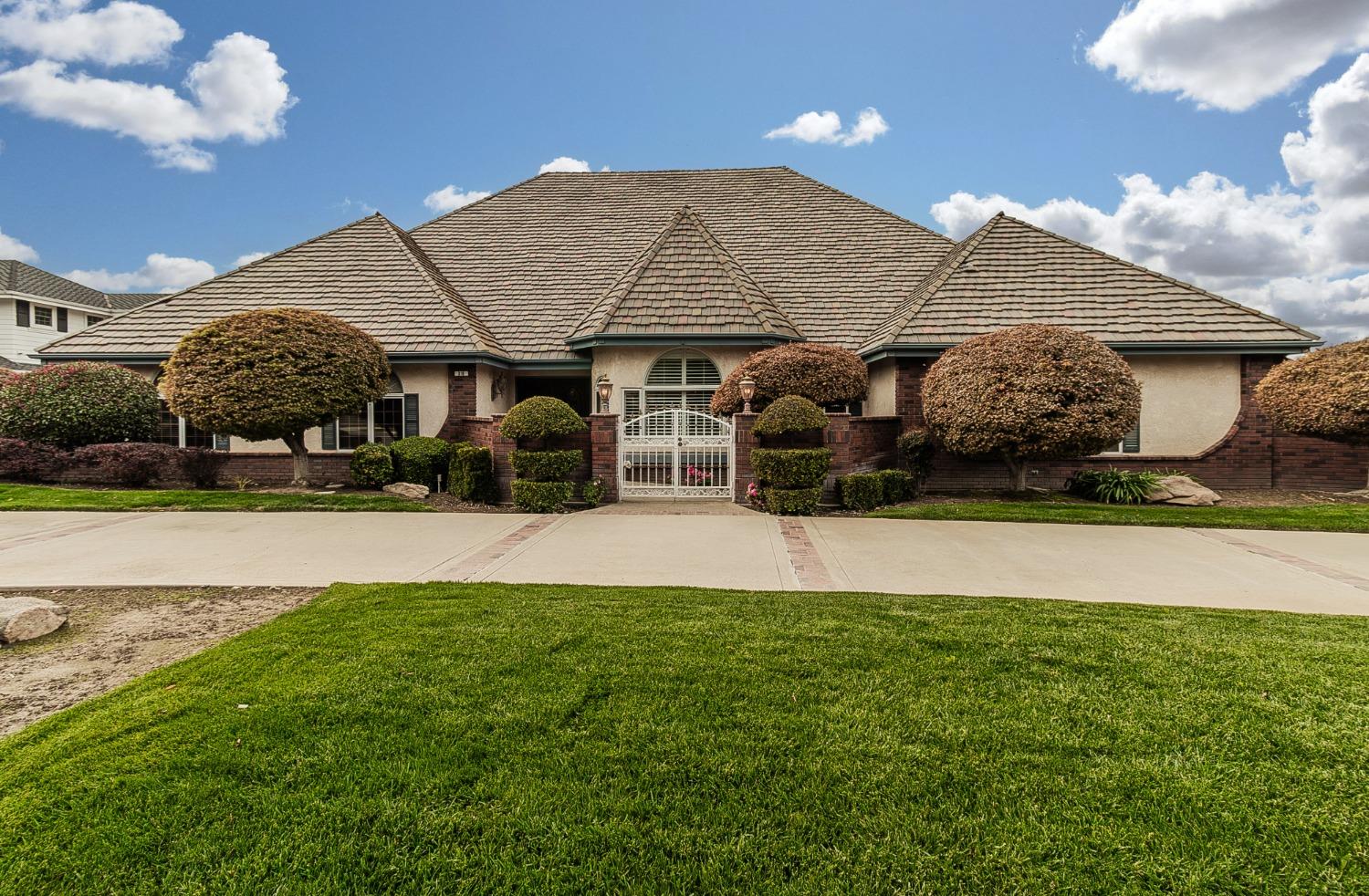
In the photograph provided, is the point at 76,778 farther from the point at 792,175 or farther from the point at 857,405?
the point at 792,175

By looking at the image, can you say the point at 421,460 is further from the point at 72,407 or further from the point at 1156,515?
the point at 1156,515

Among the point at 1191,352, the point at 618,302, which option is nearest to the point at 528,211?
the point at 618,302

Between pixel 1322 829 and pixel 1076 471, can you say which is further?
pixel 1076 471

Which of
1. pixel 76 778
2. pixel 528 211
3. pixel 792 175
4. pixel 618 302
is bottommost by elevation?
pixel 76 778

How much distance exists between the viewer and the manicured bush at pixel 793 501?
10875mm

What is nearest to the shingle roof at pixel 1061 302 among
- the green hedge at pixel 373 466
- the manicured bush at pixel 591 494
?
the manicured bush at pixel 591 494

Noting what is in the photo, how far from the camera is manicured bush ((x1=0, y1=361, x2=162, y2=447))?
12711 millimetres

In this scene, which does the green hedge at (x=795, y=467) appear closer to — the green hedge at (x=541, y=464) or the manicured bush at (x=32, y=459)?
the green hedge at (x=541, y=464)

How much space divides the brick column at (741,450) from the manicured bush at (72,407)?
12754 mm

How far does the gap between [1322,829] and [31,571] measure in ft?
33.4

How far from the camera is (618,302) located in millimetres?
14398

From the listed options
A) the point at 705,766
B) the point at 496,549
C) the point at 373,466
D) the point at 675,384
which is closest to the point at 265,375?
the point at 373,466

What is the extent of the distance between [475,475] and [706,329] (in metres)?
5.90

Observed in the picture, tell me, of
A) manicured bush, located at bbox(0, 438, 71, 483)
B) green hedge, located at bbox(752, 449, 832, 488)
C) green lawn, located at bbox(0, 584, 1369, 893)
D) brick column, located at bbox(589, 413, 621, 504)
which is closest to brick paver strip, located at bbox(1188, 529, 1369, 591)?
green lawn, located at bbox(0, 584, 1369, 893)
